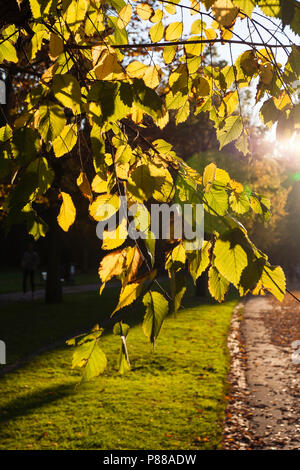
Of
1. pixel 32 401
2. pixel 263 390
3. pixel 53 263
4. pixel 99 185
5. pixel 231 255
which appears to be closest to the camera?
pixel 231 255

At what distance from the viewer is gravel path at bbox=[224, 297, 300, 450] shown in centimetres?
564

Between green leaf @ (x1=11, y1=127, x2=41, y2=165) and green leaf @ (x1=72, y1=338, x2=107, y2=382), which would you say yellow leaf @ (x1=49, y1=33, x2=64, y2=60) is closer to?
green leaf @ (x1=11, y1=127, x2=41, y2=165)

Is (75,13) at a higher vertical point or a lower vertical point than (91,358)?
higher

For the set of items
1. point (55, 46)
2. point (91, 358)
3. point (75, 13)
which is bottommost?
point (91, 358)

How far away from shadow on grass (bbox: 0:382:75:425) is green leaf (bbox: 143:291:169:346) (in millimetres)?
5114

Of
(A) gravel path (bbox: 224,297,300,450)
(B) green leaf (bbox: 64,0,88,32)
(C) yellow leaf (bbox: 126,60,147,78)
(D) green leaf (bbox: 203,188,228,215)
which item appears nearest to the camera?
(D) green leaf (bbox: 203,188,228,215)

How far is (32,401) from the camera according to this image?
6496 mm

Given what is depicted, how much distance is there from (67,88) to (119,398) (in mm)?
6140

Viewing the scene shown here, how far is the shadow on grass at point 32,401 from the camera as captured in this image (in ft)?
19.8

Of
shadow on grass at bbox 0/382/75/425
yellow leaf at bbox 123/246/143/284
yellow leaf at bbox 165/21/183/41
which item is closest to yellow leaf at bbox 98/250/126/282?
yellow leaf at bbox 123/246/143/284

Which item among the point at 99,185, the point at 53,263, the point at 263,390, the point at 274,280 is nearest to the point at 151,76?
the point at 99,185

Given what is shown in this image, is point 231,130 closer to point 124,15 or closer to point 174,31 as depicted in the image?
point 174,31

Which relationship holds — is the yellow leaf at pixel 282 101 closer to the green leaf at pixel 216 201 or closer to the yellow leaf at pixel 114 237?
the green leaf at pixel 216 201

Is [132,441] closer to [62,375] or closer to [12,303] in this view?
[62,375]
